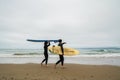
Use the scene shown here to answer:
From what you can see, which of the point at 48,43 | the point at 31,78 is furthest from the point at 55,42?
the point at 31,78

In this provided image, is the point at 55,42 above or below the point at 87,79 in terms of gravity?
above

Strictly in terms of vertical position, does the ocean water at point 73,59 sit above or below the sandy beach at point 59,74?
below

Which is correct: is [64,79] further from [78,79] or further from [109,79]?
[109,79]

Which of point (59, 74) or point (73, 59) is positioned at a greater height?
point (59, 74)

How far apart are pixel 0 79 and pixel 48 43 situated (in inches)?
216

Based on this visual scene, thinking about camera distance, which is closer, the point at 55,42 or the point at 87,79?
the point at 87,79

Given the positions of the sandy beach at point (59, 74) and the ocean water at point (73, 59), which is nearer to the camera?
the sandy beach at point (59, 74)

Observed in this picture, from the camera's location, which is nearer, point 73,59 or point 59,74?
point 59,74

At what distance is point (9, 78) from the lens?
9.18m

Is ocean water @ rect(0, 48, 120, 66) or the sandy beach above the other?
the sandy beach

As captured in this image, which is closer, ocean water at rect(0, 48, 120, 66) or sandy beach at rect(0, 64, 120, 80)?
sandy beach at rect(0, 64, 120, 80)

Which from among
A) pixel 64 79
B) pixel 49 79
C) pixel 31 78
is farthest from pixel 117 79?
pixel 31 78

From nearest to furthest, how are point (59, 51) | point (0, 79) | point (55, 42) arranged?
point (0, 79)
point (59, 51)
point (55, 42)

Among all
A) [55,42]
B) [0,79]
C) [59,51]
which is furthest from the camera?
[55,42]
